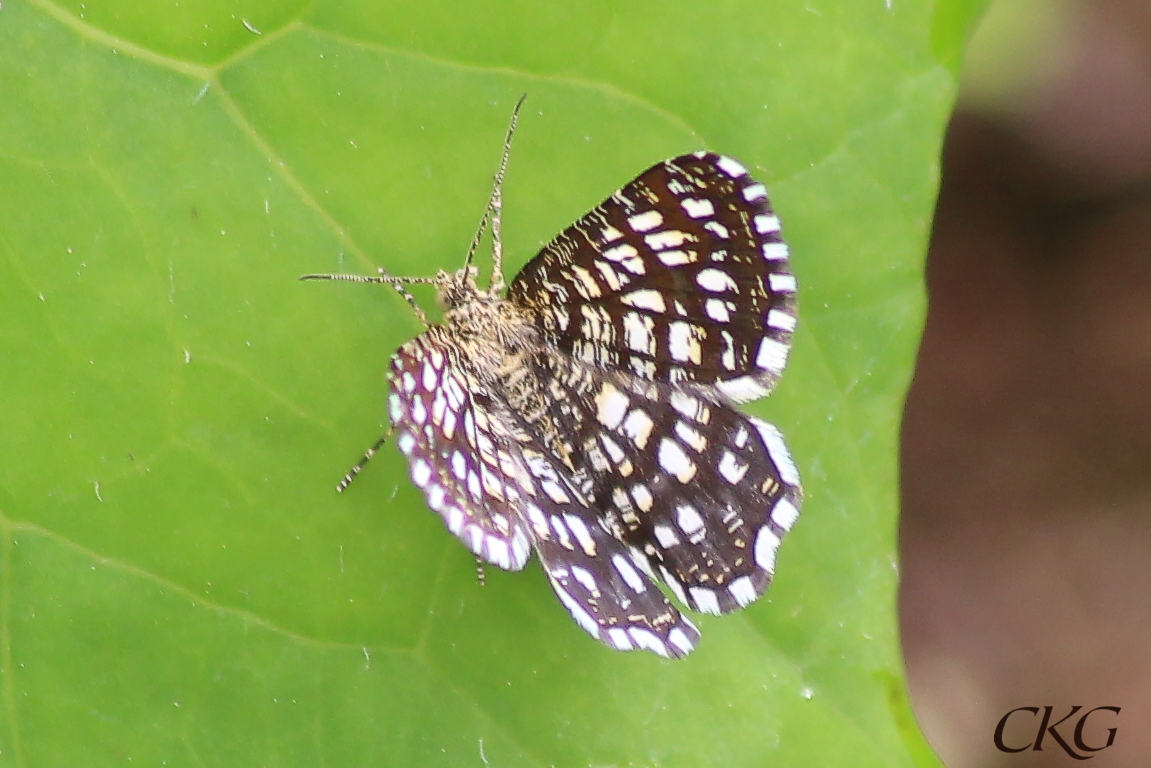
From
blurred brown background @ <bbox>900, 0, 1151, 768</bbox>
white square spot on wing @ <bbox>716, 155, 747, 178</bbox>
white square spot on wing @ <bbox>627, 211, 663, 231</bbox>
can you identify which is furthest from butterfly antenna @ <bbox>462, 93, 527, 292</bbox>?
blurred brown background @ <bbox>900, 0, 1151, 768</bbox>

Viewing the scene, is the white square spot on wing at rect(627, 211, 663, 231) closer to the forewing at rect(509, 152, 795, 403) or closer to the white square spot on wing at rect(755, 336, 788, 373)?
the forewing at rect(509, 152, 795, 403)

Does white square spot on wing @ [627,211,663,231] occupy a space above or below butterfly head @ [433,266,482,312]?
above

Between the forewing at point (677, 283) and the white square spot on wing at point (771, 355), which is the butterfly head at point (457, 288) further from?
the white square spot on wing at point (771, 355)

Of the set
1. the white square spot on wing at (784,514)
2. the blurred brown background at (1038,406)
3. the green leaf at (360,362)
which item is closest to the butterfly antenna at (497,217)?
the green leaf at (360,362)

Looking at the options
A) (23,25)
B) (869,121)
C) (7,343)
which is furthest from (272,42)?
(869,121)

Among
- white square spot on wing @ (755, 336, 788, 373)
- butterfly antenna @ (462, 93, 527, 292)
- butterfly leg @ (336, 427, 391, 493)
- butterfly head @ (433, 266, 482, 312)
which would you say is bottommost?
butterfly leg @ (336, 427, 391, 493)

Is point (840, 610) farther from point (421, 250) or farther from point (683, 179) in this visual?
point (421, 250)

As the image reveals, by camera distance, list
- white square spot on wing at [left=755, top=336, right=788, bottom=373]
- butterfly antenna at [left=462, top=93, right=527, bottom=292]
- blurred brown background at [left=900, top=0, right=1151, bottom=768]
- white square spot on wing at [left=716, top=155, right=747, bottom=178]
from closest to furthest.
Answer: white square spot on wing at [left=716, top=155, right=747, bottom=178] → white square spot on wing at [left=755, top=336, right=788, bottom=373] → butterfly antenna at [left=462, top=93, right=527, bottom=292] → blurred brown background at [left=900, top=0, right=1151, bottom=768]

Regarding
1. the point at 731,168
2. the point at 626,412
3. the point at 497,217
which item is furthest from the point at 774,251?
the point at 497,217
